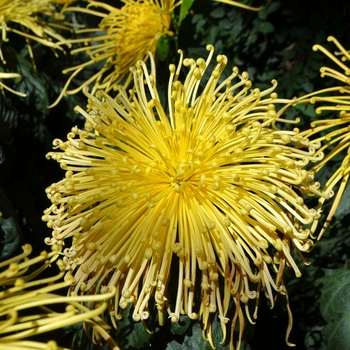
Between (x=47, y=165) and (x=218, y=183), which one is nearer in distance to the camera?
(x=218, y=183)

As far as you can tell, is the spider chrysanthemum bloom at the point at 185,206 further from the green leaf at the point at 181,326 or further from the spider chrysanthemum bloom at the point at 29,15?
the spider chrysanthemum bloom at the point at 29,15

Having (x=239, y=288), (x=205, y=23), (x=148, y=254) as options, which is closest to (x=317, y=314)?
(x=239, y=288)

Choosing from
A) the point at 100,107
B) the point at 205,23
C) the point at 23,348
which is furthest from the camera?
the point at 205,23

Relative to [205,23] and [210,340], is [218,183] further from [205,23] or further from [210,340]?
[205,23]

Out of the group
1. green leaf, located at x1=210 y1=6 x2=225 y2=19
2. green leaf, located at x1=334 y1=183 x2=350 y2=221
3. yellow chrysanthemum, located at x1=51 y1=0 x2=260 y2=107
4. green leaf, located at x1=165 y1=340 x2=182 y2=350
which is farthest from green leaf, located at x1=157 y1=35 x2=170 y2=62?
green leaf, located at x1=165 y1=340 x2=182 y2=350

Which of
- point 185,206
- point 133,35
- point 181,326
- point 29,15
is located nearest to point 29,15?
point 29,15

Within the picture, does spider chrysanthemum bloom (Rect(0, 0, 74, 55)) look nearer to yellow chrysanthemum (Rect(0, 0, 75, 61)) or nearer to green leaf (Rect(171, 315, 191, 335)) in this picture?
yellow chrysanthemum (Rect(0, 0, 75, 61))

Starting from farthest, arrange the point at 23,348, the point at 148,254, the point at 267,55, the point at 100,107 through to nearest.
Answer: the point at 267,55, the point at 100,107, the point at 148,254, the point at 23,348
